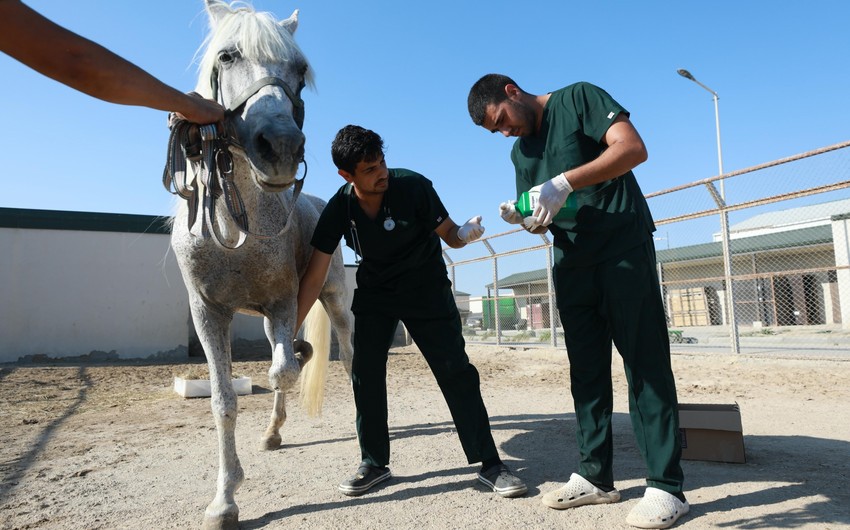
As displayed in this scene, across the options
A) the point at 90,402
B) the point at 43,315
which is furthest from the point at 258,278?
the point at 43,315

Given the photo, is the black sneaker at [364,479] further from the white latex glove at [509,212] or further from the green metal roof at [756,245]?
the green metal roof at [756,245]

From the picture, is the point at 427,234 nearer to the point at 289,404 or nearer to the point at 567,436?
the point at 567,436

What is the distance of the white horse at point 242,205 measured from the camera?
212cm

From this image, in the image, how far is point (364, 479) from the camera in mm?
2889

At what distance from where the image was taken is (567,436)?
3.96 meters

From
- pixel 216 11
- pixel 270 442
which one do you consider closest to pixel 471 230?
pixel 216 11

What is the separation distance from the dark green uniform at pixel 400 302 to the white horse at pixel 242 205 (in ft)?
1.16

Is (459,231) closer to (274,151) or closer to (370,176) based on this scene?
(370,176)

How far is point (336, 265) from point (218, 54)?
2456mm

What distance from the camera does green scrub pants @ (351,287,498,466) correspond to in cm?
291

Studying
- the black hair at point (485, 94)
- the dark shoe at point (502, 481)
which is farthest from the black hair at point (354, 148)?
the dark shoe at point (502, 481)

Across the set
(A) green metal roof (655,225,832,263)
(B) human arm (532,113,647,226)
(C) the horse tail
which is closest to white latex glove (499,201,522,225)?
(B) human arm (532,113,647,226)

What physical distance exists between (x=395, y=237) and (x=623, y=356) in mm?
1338

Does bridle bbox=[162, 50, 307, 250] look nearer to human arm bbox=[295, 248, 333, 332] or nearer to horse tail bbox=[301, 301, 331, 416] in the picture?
human arm bbox=[295, 248, 333, 332]
